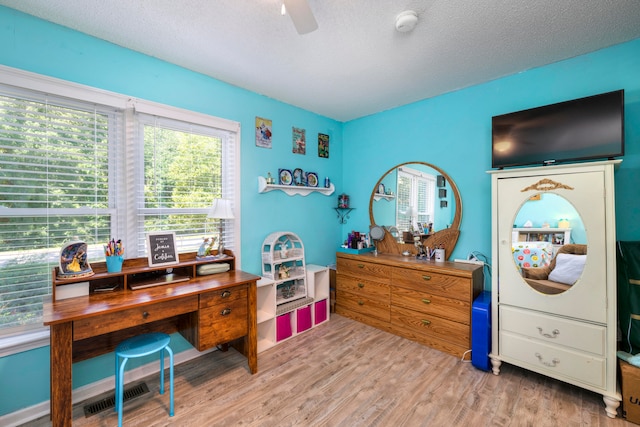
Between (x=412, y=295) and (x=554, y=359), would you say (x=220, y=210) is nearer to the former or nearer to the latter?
(x=412, y=295)

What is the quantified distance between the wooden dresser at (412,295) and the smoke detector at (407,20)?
2006 millimetres

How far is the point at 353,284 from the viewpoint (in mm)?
3285

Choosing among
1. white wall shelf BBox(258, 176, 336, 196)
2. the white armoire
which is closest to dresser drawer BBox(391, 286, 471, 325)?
the white armoire

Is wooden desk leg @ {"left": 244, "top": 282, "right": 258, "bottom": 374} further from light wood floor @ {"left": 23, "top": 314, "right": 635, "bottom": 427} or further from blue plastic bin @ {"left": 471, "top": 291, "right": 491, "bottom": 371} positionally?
blue plastic bin @ {"left": 471, "top": 291, "right": 491, "bottom": 371}

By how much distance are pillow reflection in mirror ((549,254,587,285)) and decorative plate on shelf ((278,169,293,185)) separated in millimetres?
2561

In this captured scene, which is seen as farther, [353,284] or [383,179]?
[383,179]

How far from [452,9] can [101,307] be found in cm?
281

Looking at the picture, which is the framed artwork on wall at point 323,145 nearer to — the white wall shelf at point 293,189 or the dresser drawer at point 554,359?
the white wall shelf at point 293,189

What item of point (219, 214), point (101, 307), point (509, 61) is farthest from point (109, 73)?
point (509, 61)

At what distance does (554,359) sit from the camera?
1.97 metres

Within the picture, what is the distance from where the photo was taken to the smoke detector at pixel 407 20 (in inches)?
67.7

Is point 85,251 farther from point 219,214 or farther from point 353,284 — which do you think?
point 353,284

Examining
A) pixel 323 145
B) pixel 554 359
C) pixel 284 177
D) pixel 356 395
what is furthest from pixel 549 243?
pixel 323 145

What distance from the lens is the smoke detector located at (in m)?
1.72
